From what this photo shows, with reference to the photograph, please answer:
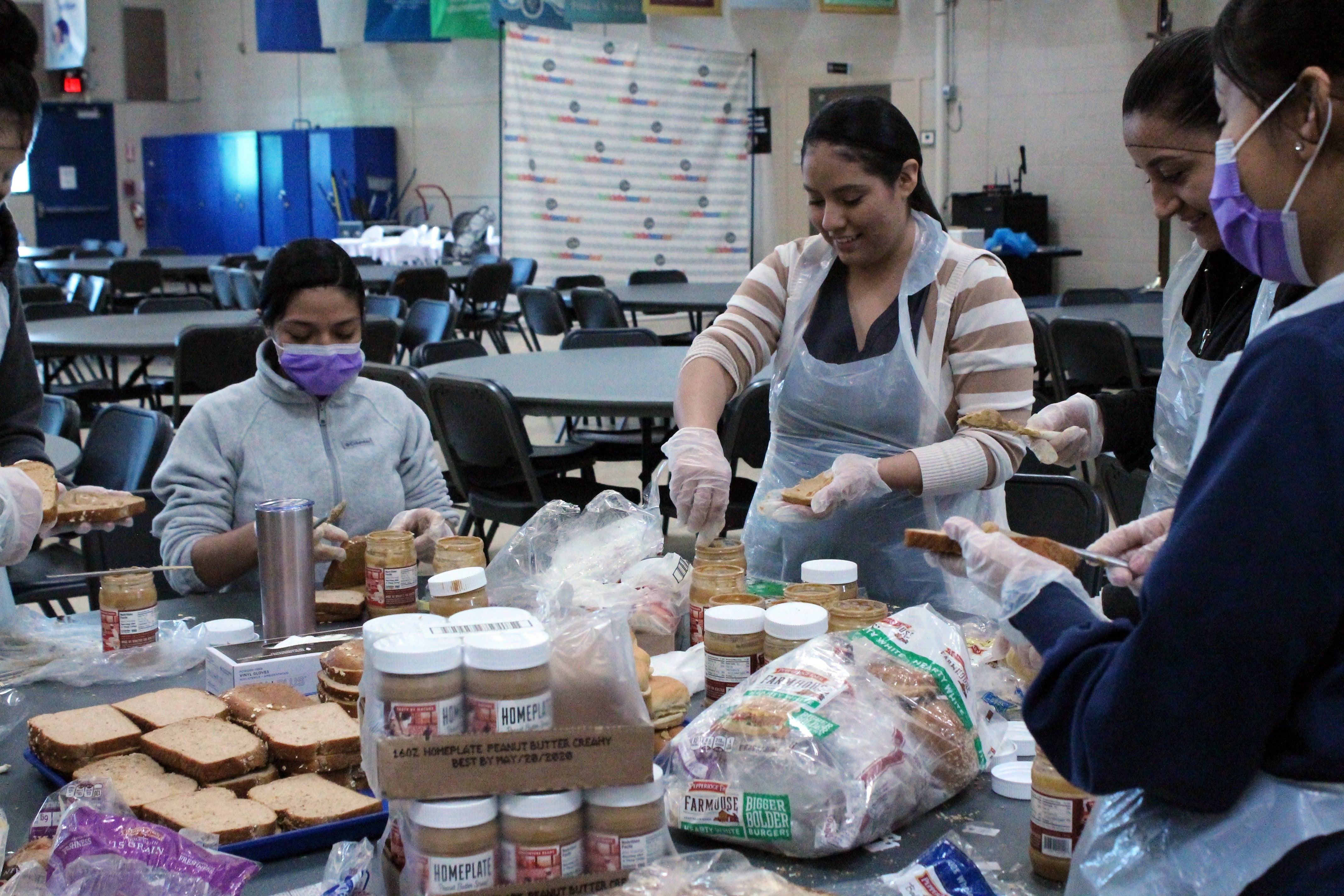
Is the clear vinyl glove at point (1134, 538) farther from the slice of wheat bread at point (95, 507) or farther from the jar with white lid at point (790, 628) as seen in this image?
the slice of wheat bread at point (95, 507)

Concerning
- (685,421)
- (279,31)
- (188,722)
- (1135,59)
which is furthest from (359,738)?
(279,31)

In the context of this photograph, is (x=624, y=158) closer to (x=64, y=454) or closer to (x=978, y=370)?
(x=64, y=454)

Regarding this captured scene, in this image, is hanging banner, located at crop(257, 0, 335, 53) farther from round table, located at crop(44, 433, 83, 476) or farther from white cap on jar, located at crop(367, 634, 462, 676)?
white cap on jar, located at crop(367, 634, 462, 676)

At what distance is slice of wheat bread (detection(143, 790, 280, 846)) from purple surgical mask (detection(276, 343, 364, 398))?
1.13 metres

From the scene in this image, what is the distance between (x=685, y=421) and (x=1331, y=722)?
1.54m

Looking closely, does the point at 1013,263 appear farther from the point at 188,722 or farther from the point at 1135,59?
the point at 188,722

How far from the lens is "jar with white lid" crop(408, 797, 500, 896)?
1006 millimetres

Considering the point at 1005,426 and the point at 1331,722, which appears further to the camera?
the point at 1005,426

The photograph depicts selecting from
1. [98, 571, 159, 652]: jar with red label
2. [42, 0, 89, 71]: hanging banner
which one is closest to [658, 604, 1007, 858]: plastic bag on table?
[98, 571, 159, 652]: jar with red label

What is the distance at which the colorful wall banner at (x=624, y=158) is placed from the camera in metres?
9.45

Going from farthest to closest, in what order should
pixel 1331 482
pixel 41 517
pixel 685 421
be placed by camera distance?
1. pixel 685 421
2. pixel 41 517
3. pixel 1331 482

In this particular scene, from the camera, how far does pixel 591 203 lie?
9891 millimetres

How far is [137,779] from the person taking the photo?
4.36ft

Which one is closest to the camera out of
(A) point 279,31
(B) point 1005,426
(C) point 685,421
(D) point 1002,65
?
(B) point 1005,426
